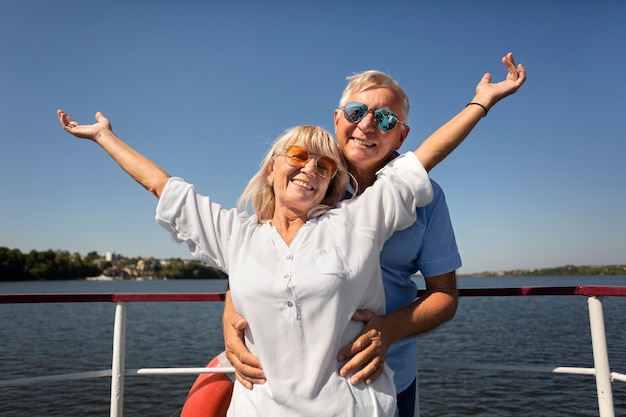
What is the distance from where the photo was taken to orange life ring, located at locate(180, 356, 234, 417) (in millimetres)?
1827

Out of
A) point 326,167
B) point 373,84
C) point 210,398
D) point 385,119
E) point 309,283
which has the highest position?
point 373,84

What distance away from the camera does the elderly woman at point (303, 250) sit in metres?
1.20

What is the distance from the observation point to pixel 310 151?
57.0 inches

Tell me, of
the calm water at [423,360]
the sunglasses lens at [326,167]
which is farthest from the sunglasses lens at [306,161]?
the calm water at [423,360]

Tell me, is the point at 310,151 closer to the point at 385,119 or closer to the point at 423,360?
the point at 385,119

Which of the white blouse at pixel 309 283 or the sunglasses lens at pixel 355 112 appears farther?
the sunglasses lens at pixel 355 112

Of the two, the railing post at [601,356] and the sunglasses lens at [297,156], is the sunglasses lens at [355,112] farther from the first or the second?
the railing post at [601,356]

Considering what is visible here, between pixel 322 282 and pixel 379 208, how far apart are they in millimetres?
288

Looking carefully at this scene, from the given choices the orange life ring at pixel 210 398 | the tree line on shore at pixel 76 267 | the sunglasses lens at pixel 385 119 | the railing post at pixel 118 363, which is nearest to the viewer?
the sunglasses lens at pixel 385 119

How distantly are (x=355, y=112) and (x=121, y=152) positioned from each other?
0.88 m

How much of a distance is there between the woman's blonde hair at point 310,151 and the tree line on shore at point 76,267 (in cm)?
5918

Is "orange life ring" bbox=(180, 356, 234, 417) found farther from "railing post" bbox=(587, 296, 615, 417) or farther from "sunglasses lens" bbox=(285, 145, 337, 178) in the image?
"railing post" bbox=(587, 296, 615, 417)

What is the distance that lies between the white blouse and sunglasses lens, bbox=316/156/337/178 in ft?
0.38

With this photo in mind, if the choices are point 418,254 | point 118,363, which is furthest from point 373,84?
point 118,363
